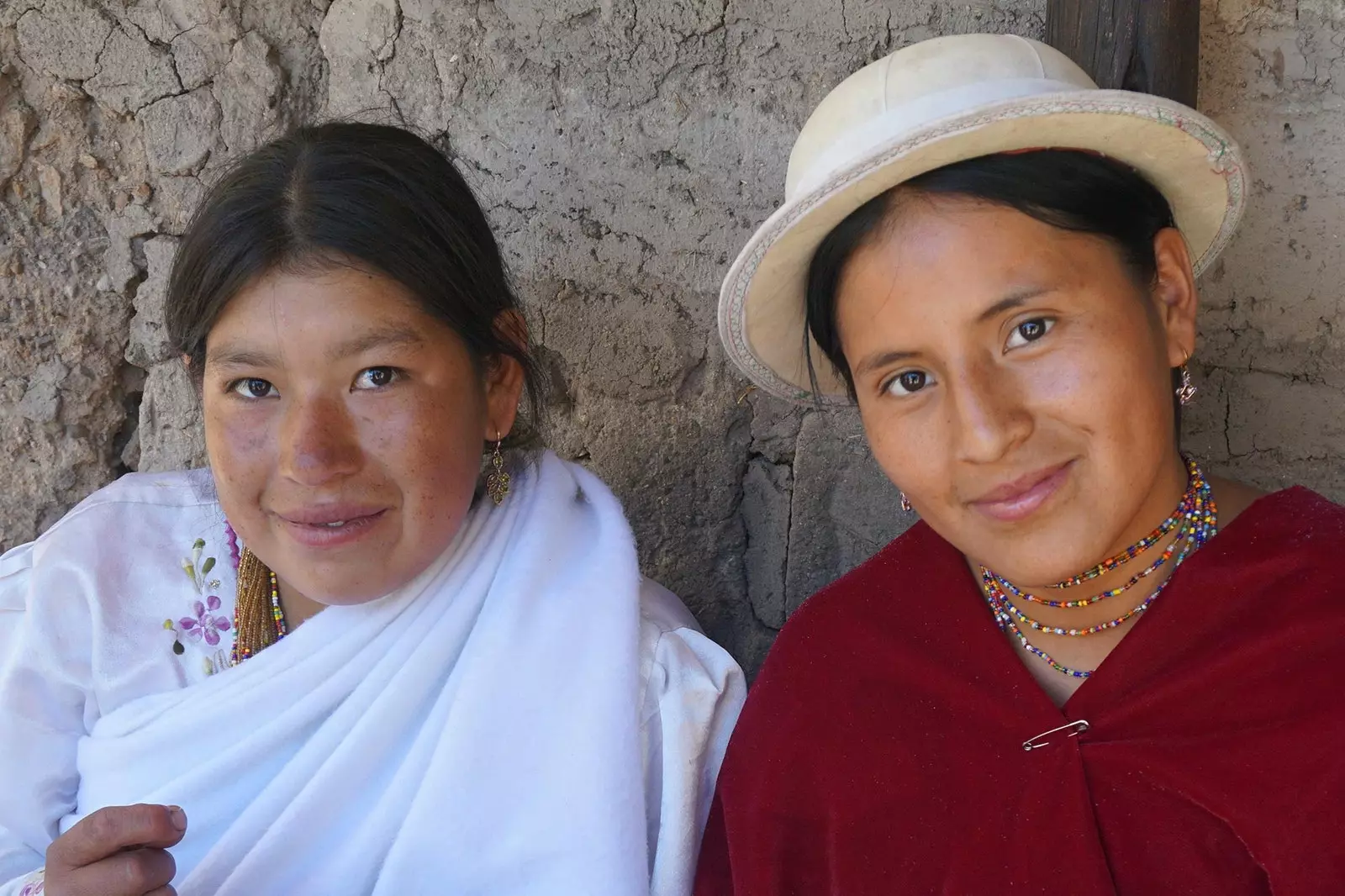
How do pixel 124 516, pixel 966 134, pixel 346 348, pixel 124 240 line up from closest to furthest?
pixel 966 134 → pixel 346 348 → pixel 124 516 → pixel 124 240

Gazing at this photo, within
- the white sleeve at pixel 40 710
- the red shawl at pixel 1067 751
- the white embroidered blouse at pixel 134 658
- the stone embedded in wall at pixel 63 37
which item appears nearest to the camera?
the red shawl at pixel 1067 751

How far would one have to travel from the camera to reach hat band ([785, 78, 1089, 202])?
1327mm

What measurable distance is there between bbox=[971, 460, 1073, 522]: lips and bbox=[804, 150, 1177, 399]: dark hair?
0.26 m

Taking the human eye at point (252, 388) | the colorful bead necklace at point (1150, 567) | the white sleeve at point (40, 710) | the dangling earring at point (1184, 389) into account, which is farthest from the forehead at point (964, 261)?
the white sleeve at point (40, 710)

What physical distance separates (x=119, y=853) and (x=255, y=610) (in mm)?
446

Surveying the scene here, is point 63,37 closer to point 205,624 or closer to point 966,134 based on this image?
point 205,624

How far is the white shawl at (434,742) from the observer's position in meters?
1.62

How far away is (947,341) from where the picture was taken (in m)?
1.36

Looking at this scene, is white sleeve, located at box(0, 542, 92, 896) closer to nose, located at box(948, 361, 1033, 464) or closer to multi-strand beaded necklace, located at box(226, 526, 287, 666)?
multi-strand beaded necklace, located at box(226, 526, 287, 666)

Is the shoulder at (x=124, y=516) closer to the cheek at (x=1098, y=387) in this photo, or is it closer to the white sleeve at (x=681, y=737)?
the white sleeve at (x=681, y=737)

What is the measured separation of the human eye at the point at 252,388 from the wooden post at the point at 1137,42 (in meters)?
1.26

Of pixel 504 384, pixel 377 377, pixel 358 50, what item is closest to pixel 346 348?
pixel 377 377

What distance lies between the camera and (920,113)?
1.36 meters

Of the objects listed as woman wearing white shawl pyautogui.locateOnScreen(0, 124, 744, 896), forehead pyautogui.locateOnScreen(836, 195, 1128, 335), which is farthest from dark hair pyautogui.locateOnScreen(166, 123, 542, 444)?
forehead pyautogui.locateOnScreen(836, 195, 1128, 335)
